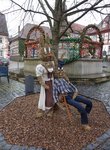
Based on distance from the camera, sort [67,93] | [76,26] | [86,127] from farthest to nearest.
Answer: [76,26]
[67,93]
[86,127]

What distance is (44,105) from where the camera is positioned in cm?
486

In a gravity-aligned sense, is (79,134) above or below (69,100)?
below

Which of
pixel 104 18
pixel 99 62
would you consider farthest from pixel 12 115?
pixel 99 62

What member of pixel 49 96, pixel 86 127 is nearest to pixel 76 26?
pixel 49 96

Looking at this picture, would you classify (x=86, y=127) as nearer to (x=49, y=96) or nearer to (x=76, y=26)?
(x=49, y=96)

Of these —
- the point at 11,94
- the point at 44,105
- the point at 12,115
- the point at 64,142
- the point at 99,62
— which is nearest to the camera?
the point at 64,142

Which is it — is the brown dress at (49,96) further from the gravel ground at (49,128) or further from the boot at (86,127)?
the boot at (86,127)

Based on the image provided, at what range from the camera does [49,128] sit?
466 cm

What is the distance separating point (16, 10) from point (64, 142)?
3.58 meters

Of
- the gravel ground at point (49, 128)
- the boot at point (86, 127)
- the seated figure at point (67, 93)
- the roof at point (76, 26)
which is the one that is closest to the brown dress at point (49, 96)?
the seated figure at point (67, 93)

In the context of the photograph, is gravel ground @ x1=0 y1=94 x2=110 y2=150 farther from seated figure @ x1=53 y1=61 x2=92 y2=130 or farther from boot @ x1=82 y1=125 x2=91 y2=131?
seated figure @ x1=53 y1=61 x2=92 y2=130

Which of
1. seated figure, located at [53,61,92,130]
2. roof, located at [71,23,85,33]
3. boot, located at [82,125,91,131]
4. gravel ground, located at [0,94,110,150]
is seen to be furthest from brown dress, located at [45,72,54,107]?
roof, located at [71,23,85,33]

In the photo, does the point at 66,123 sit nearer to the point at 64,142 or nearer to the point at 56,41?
the point at 64,142

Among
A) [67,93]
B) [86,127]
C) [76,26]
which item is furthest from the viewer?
[76,26]
